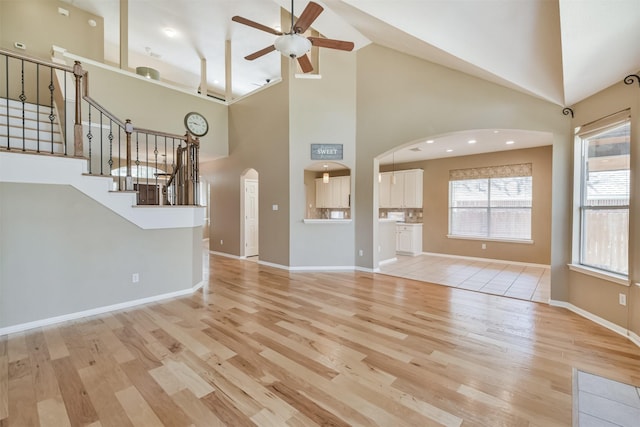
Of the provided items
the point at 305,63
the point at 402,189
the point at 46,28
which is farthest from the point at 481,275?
the point at 46,28

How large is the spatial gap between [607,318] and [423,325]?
2.02 metres

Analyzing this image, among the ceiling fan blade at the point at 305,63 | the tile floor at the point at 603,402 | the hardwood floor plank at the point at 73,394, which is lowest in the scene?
the tile floor at the point at 603,402

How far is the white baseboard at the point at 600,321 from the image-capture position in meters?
2.67

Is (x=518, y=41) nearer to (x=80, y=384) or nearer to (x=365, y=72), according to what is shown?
(x=365, y=72)

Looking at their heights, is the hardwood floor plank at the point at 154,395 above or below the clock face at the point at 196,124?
below

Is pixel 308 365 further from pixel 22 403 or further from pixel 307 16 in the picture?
pixel 307 16

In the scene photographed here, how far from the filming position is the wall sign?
5.62 m

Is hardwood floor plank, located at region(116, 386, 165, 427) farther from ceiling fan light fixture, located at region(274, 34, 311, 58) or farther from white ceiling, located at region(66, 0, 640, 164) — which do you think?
white ceiling, located at region(66, 0, 640, 164)

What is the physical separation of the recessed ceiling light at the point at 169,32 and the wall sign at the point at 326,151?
14.9ft

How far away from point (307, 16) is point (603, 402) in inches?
157

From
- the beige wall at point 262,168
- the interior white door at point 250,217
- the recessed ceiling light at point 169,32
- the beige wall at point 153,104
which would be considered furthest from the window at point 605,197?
the recessed ceiling light at point 169,32

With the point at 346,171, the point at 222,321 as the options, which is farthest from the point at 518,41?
the point at 346,171

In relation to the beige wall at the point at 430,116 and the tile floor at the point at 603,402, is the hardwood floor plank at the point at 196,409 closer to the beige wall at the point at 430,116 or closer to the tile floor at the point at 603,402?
the tile floor at the point at 603,402

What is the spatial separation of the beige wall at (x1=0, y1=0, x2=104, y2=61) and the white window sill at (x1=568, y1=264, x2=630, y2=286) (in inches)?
383
